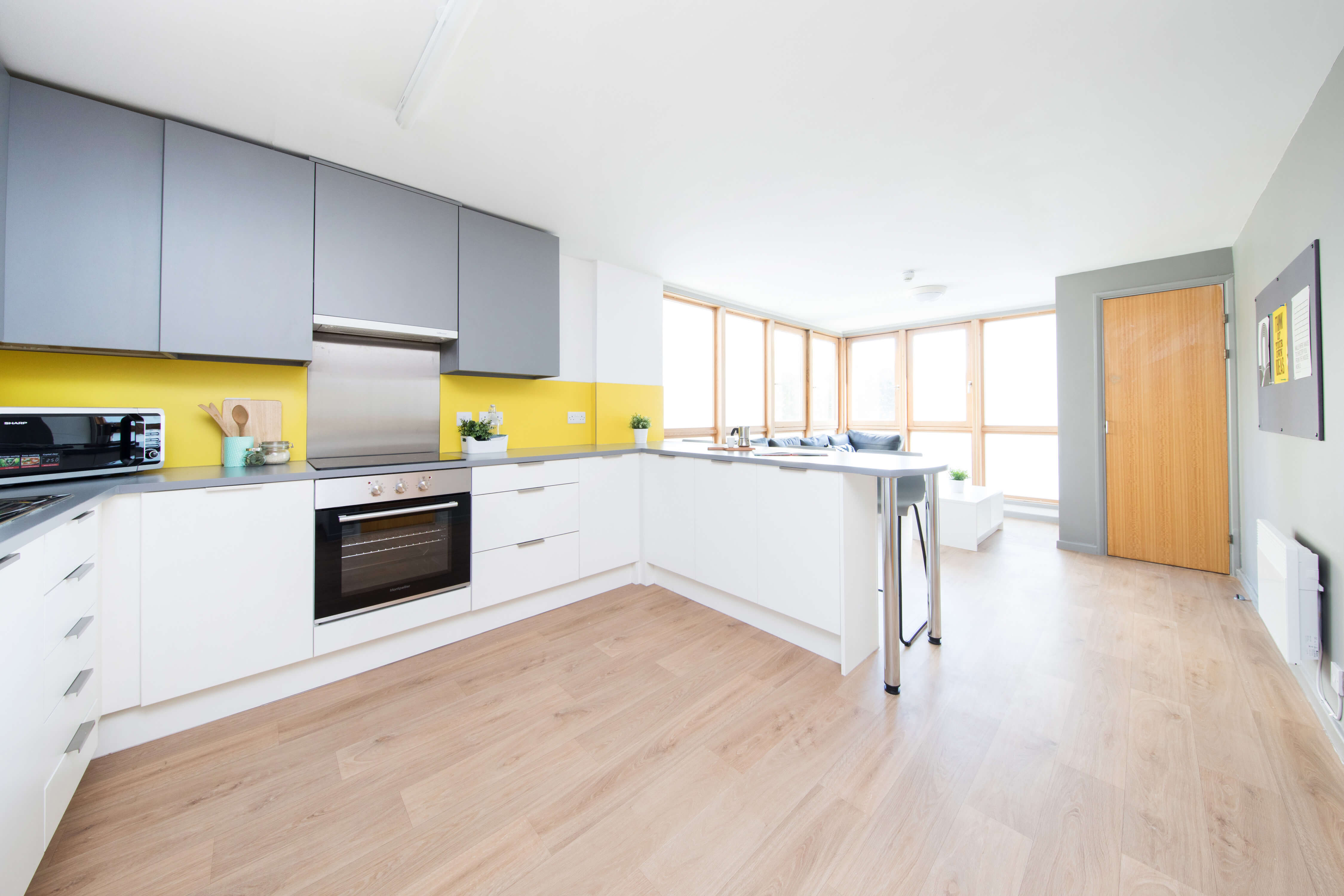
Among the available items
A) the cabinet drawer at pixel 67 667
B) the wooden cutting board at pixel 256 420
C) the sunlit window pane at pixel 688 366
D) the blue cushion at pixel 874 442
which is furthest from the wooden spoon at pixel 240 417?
the blue cushion at pixel 874 442

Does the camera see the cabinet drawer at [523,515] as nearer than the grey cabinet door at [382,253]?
No

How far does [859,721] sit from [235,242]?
332 centimetres

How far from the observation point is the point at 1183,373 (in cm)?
364

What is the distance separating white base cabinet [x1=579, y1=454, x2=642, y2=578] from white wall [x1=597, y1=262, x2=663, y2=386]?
93cm

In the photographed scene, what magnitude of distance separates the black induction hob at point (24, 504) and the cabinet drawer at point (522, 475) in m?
1.34

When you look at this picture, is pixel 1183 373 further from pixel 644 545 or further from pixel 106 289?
→ pixel 106 289

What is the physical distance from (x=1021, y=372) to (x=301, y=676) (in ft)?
23.3

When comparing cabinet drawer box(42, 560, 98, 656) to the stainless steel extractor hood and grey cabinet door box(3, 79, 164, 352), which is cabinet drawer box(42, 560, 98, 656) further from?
the stainless steel extractor hood

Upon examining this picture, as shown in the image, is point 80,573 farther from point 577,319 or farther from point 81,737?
point 577,319

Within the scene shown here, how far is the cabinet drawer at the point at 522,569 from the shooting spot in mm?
2529

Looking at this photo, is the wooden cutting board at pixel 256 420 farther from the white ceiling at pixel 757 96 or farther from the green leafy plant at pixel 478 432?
the white ceiling at pixel 757 96

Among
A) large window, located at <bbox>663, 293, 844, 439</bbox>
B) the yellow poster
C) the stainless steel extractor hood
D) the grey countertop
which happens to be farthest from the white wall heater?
the stainless steel extractor hood

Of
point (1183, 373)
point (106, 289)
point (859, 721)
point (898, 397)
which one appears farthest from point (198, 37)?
point (898, 397)

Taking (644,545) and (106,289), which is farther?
(644,545)
